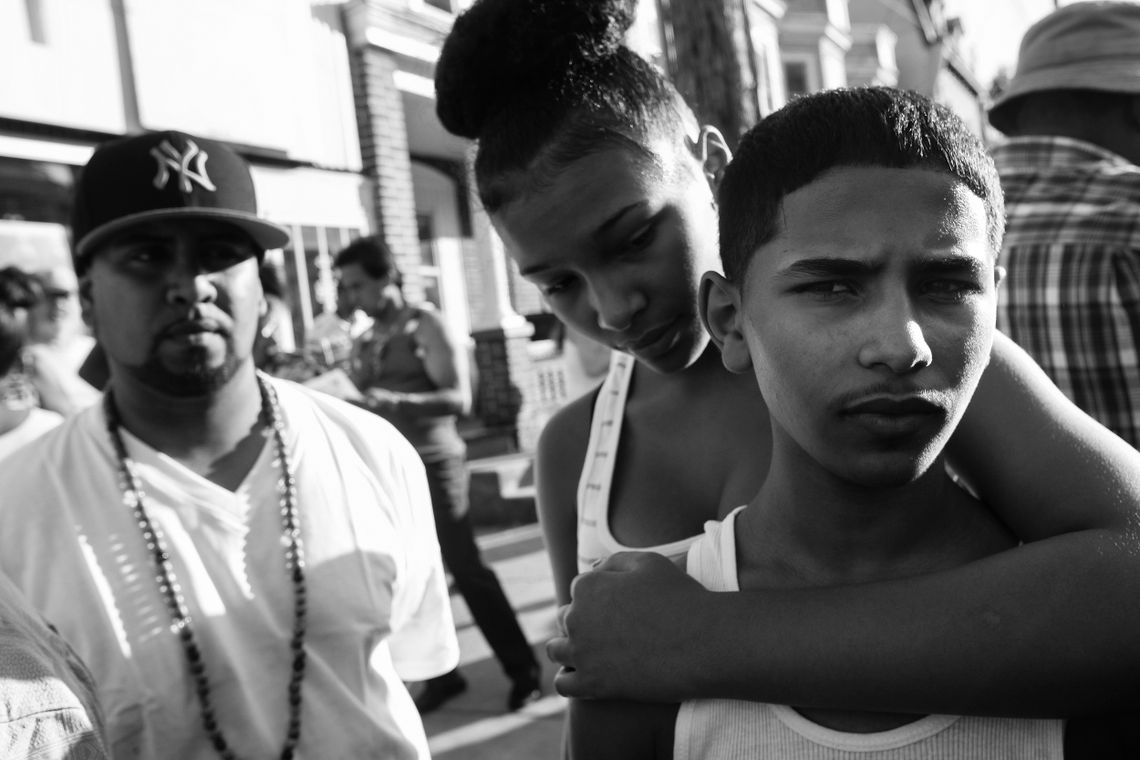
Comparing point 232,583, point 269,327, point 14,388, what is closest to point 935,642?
point 232,583

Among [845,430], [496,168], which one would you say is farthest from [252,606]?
[845,430]

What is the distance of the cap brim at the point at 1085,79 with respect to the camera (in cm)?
238

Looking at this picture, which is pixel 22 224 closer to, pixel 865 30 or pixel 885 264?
pixel 885 264

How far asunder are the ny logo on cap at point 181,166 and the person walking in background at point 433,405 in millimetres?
2535

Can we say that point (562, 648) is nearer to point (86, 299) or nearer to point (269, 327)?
point (86, 299)

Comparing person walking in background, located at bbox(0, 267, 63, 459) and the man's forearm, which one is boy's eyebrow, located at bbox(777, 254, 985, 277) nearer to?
the man's forearm

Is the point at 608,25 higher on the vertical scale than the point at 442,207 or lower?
lower

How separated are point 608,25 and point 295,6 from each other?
25.5 ft

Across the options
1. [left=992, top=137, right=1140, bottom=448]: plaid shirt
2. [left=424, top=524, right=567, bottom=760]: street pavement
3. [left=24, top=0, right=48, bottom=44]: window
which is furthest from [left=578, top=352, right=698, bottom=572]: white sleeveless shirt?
[left=24, top=0, right=48, bottom=44]: window

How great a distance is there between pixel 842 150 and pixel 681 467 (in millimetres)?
563

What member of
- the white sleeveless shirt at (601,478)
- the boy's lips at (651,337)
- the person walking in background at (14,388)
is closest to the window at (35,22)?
the person walking in background at (14,388)

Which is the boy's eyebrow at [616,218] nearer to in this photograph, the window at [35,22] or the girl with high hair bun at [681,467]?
the girl with high hair bun at [681,467]

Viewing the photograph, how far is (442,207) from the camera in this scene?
1232 cm

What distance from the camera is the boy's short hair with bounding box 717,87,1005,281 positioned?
1119 millimetres
